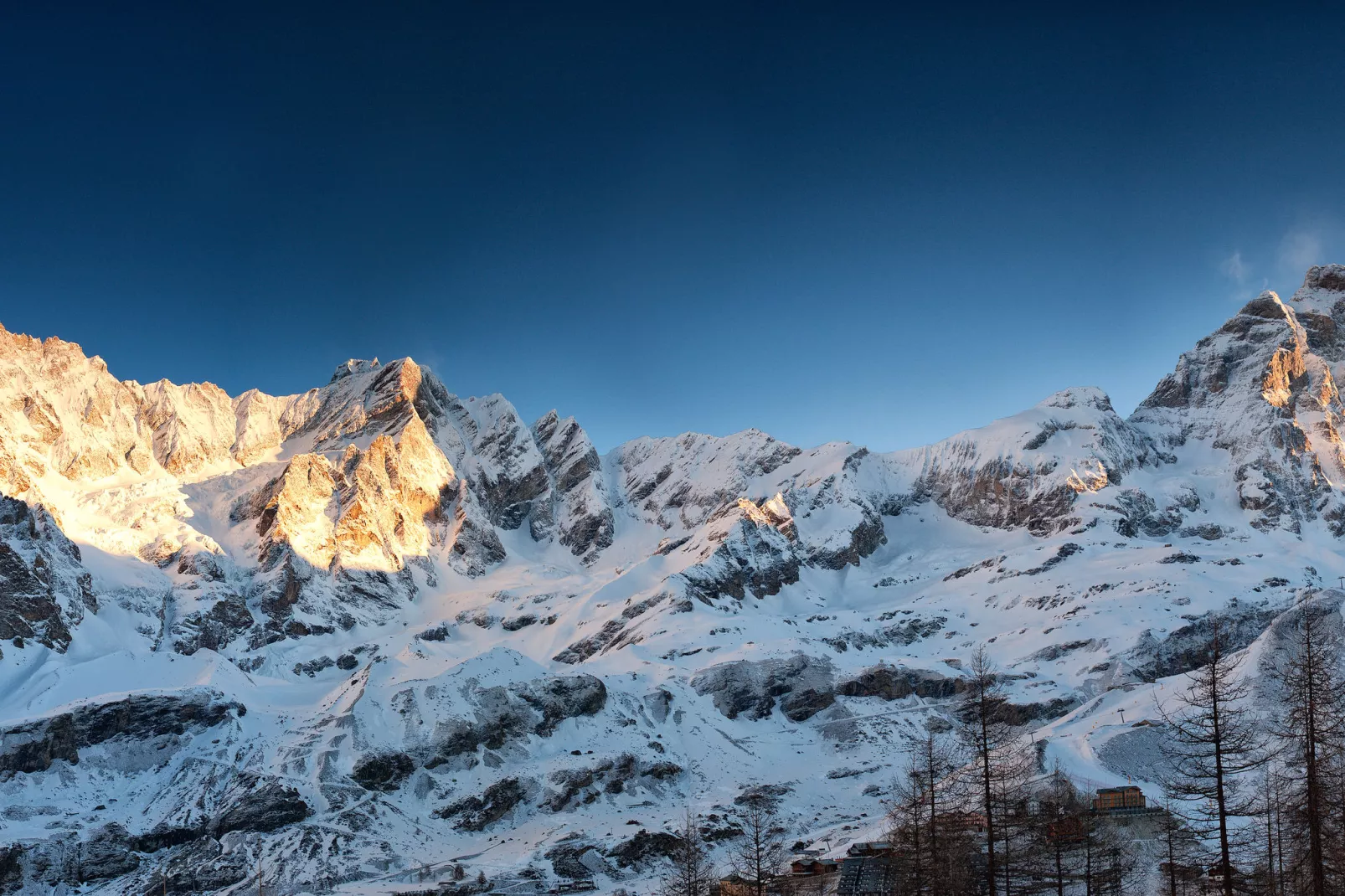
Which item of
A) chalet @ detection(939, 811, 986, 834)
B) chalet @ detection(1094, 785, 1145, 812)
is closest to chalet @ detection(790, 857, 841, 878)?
chalet @ detection(1094, 785, 1145, 812)

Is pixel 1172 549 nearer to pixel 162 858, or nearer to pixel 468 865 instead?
pixel 468 865

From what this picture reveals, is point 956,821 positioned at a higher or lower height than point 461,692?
lower

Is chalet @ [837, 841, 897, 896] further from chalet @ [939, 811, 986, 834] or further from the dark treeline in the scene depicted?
chalet @ [939, 811, 986, 834]

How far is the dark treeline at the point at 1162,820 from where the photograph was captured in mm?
26359

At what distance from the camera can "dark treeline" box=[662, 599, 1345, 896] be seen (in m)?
26.4

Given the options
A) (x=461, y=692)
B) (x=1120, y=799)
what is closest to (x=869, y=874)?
(x=1120, y=799)

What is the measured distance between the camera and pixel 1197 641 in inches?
5443

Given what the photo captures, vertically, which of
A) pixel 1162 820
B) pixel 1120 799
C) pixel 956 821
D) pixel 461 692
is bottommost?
pixel 1162 820

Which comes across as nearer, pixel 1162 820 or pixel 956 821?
pixel 956 821

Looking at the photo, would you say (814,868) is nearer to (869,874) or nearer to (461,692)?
(869,874)

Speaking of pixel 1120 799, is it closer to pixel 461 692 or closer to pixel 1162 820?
pixel 1162 820

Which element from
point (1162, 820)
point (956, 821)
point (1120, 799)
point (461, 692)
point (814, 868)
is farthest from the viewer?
point (461, 692)

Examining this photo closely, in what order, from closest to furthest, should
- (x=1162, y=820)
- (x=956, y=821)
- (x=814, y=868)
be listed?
(x=956, y=821) < (x=1162, y=820) < (x=814, y=868)

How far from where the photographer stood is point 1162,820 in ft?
176
